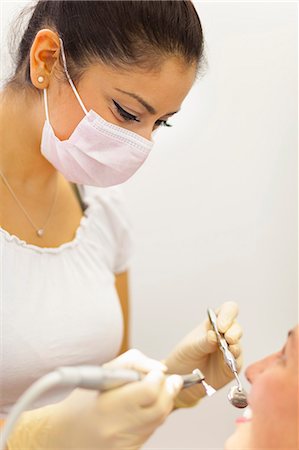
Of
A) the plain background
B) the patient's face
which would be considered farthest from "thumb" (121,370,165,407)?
the plain background

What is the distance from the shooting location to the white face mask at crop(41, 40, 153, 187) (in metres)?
1.26

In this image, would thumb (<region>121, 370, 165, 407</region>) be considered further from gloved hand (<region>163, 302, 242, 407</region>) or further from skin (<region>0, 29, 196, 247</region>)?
skin (<region>0, 29, 196, 247</region>)

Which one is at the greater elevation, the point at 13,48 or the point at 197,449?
the point at 13,48

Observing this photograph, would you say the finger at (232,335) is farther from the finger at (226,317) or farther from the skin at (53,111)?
the skin at (53,111)

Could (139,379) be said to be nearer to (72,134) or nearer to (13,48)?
(72,134)

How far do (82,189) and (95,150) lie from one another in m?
Answer: 0.33

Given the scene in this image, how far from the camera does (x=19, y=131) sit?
1371mm

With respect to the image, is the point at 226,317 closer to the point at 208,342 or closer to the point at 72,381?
the point at 208,342

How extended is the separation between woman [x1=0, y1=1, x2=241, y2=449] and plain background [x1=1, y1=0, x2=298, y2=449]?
0.78 ft

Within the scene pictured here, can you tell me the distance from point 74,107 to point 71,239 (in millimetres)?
381

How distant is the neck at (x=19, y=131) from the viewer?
52.9 inches

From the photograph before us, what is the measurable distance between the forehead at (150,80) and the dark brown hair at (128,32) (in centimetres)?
1

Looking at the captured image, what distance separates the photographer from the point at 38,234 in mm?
1470

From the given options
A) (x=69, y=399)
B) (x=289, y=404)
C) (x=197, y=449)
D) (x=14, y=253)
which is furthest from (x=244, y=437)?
(x=197, y=449)
